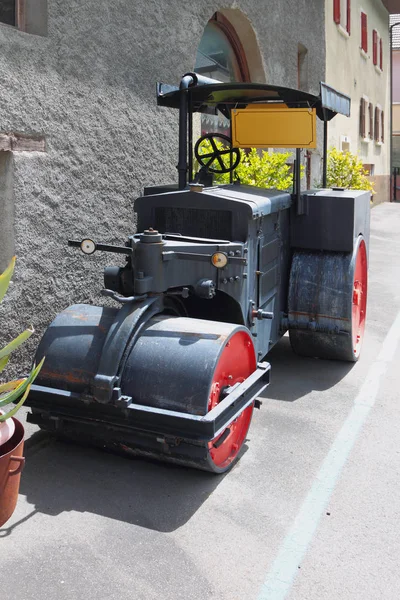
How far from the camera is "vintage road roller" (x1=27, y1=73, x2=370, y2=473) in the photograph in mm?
3469

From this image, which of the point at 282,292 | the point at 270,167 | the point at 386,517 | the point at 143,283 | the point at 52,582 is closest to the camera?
the point at 52,582

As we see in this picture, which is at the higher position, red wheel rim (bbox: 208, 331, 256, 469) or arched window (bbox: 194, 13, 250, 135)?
arched window (bbox: 194, 13, 250, 135)

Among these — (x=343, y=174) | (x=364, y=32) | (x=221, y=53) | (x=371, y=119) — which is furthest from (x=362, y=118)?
(x=221, y=53)

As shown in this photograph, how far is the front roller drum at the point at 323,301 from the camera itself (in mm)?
5496

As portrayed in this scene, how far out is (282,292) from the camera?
18.6 ft

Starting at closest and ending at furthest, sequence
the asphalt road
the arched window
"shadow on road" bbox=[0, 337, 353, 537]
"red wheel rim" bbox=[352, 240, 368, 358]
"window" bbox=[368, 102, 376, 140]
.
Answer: the asphalt road → "shadow on road" bbox=[0, 337, 353, 537] → "red wheel rim" bbox=[352, 240, 368, 358] → the arched window → "window" bbox=[368, 102, 376, 140]

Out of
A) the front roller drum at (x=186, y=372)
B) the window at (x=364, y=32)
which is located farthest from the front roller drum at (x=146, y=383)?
the window at (x=364, y=32)

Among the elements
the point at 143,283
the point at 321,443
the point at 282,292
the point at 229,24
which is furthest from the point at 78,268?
the point at 229,24

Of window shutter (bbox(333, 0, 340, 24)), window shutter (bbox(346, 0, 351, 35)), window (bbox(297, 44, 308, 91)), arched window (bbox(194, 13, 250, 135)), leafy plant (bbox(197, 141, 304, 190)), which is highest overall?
window shutter (bbox(346, 0, 351, 35))

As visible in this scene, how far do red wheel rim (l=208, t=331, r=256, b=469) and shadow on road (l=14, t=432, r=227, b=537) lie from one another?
171mm

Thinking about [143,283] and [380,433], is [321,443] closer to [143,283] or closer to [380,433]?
[380,433]

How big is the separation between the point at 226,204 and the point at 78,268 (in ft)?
5.97

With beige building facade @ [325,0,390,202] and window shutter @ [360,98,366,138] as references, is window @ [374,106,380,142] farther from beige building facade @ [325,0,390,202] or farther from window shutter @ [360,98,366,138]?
window shutter @ [360,98,366,138]

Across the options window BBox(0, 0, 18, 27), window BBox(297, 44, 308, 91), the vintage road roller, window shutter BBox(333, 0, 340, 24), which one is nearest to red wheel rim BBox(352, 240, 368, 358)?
the vintage road roller
